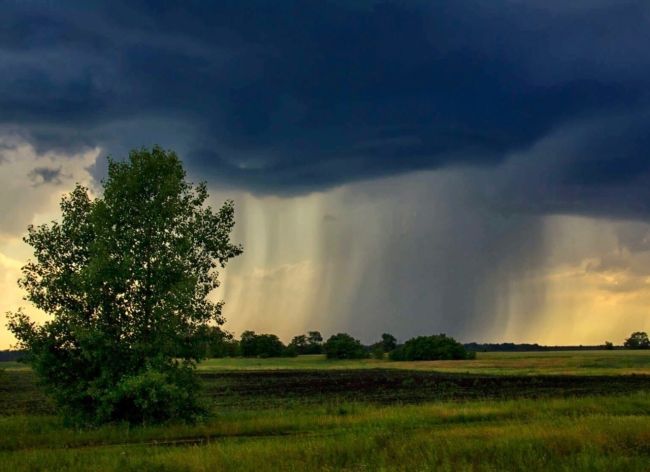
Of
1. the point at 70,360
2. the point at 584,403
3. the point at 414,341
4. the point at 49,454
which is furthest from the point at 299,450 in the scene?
the point at 414,341

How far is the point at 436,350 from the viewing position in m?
190

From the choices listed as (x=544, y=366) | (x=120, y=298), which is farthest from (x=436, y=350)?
(x=120, y=298)

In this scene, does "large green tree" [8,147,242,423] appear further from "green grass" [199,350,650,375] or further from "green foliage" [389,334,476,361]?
"green foliage" [389,334,476,361]

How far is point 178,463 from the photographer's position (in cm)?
2234

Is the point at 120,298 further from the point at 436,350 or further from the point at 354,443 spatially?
the point at 436,350

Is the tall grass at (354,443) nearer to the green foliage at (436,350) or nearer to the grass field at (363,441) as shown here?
the grass field at (363,441)

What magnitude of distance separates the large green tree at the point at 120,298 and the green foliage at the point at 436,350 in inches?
6248

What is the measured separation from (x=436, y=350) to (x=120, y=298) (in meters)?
162

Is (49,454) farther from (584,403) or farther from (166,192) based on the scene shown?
(584,403)

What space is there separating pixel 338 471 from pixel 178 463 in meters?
5.71

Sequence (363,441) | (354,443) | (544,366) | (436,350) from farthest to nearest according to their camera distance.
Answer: (436,350) → (544,366) → (363,441) → (354,443)

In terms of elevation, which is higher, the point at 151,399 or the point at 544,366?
the point at 151,399

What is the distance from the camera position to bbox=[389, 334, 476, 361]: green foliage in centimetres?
18938

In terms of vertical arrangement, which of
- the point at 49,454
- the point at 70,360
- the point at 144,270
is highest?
the point at 144,270
